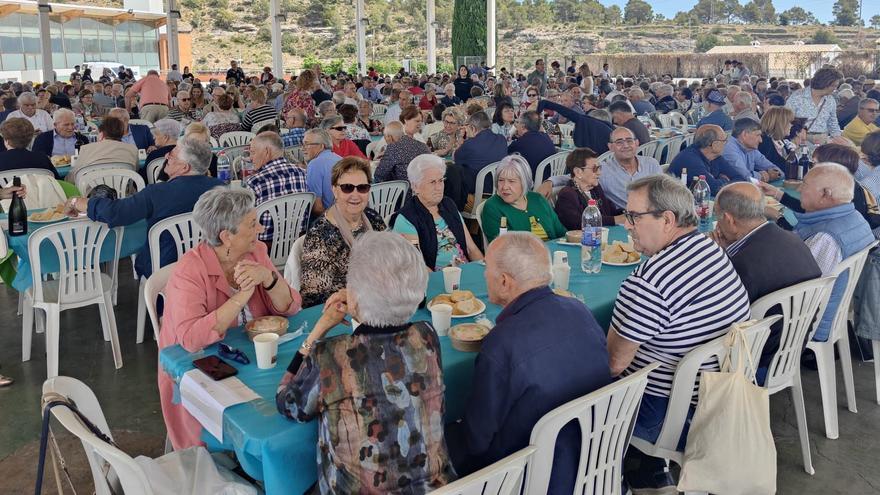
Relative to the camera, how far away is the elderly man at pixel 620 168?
4637mm

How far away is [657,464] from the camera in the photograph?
256 centimetres

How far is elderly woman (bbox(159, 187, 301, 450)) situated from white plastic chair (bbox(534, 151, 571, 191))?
362cm

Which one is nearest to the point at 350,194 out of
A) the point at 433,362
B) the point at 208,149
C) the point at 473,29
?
the point at 208,149

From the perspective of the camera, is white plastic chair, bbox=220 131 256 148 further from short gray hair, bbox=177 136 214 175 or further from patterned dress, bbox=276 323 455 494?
patterned dress, bbox=276 323 455 494

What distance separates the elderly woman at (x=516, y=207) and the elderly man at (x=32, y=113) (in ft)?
19.6

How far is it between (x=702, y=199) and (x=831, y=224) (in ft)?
4.40

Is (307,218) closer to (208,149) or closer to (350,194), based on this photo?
(208,149)

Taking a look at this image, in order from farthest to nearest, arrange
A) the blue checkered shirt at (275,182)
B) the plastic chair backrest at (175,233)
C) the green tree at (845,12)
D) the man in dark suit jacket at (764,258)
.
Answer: the green tree at (845,12) → the blue checkered shirt at (275,182) → the plastic chair backrest at (175,233) → the man in dark suit jacket at (764,258)

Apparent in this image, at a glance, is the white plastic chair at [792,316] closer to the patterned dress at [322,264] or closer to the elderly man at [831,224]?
the elderly man at [831,224]

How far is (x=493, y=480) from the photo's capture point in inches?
57.7

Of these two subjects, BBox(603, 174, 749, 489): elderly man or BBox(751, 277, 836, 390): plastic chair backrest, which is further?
BBox(751, 277, 836, 390): plastic chair backrest

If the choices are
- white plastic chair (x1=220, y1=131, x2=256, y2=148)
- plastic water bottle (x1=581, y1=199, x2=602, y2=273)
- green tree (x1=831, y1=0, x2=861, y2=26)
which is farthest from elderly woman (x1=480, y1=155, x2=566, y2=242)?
green tree (x1=831, y1=0, x2=861, y2=26)

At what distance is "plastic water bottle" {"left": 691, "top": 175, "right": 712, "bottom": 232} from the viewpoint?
13.5ft

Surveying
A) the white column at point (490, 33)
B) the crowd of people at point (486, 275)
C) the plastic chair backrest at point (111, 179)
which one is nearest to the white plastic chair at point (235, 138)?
the crowd of people at point (486, 275)
